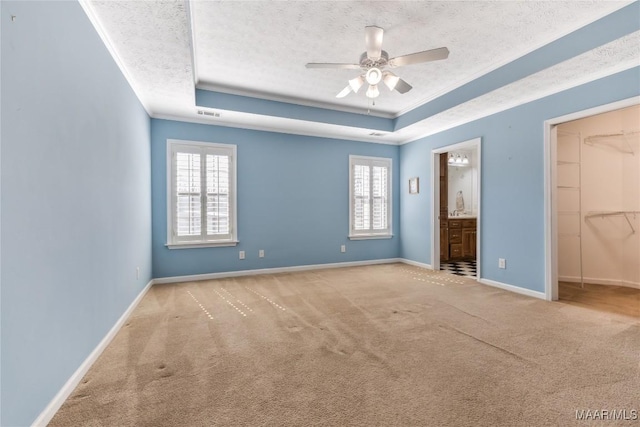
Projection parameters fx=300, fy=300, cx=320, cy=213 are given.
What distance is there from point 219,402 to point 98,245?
4.98 ft

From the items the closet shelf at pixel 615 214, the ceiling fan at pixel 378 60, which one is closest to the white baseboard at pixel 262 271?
the closet shelf at pixel 615 214

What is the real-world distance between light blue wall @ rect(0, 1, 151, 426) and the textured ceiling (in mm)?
429

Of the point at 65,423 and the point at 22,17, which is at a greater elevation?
the point at 22,17

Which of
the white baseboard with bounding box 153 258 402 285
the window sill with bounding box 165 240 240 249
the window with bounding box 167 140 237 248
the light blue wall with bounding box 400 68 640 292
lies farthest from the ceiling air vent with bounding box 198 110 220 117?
the light blue wall with bounding box 400 68 640 292

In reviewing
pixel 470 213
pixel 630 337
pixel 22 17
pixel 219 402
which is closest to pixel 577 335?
pixel 630 337

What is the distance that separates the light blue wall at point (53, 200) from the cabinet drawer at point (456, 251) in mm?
5868

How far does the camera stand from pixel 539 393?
1802 millimetres

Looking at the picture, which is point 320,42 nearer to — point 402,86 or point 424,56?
point 402,86

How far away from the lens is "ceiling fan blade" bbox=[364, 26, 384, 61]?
264cm

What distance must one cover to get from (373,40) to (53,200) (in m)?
2.66

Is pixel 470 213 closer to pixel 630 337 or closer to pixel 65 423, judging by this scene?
pixel 630 337

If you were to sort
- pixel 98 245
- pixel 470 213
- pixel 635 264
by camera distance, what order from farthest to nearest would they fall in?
pixel 470 213 < pixel 635 264 < pixel 98 245

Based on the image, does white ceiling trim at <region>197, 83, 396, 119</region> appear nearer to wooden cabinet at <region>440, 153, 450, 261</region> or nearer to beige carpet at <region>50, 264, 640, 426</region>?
wooden cabinet at <region>440, 153, 450, 261</region>

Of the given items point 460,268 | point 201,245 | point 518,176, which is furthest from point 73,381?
point 460,268
